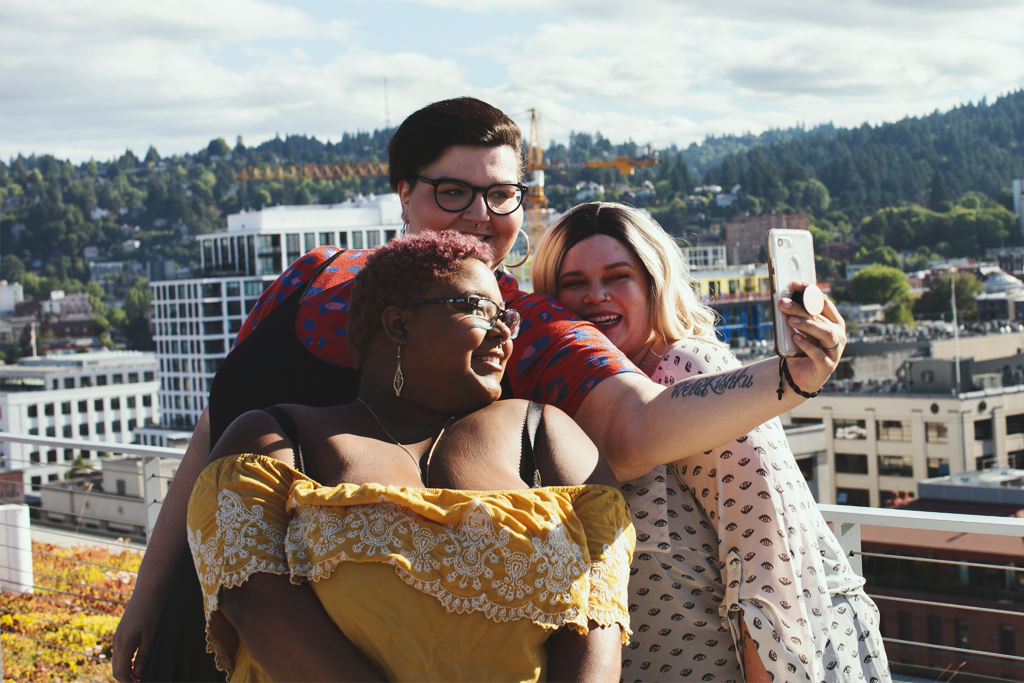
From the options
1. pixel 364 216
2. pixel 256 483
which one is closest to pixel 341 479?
pixel 256 483

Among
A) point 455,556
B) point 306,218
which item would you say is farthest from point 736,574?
point 306,218

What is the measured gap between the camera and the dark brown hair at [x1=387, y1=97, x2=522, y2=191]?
1.85 metres

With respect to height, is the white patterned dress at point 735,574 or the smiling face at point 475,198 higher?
the smiling face at point 475,198

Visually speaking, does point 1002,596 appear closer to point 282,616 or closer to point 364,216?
point 282,616

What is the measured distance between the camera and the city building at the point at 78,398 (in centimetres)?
5234

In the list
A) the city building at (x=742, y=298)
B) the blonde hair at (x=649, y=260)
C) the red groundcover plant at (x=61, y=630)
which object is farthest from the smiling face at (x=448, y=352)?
the city building at (x=742, y=298)

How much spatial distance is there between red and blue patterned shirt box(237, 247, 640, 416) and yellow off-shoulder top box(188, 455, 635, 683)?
36 centimetres

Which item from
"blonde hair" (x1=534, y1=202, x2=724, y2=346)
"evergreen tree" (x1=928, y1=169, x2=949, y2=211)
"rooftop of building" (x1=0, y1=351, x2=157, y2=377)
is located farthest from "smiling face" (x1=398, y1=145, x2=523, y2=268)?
"evergreen tree" (x1=928, y1=169, x2=949, y2=211)

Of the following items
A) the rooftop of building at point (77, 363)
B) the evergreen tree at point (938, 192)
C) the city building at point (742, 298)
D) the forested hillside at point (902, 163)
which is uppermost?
the forested hillside at point (902, 163)

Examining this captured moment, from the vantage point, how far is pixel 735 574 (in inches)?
65.7

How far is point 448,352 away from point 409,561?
33cm

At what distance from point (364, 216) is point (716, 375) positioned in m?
60.5

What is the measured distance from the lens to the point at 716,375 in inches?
60.2

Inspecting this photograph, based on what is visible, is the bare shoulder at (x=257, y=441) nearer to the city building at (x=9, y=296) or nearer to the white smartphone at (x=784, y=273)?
the white smartphone at (x=784, y=273)
